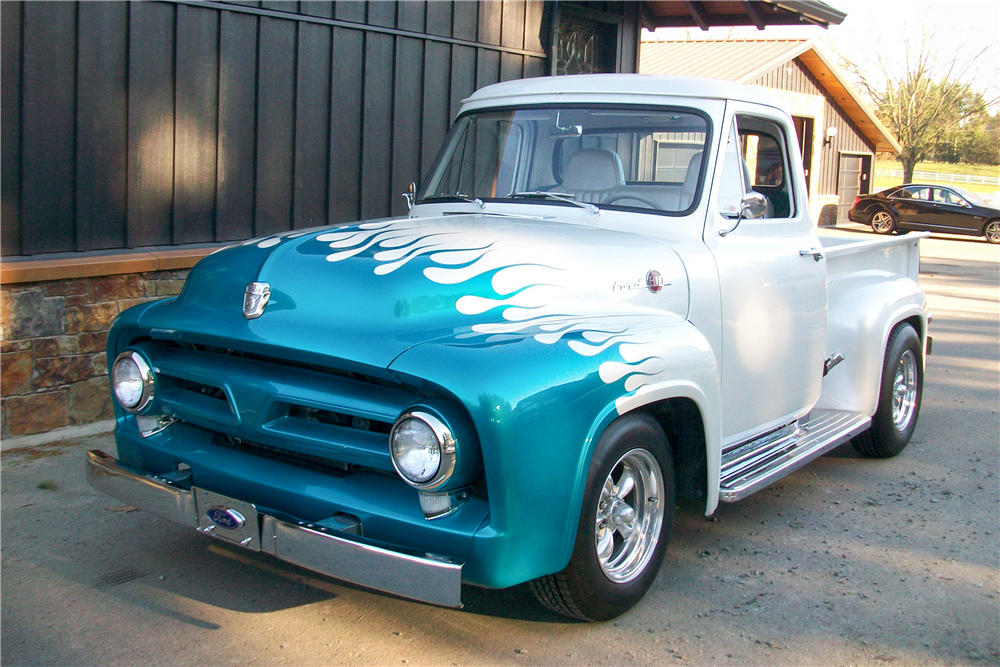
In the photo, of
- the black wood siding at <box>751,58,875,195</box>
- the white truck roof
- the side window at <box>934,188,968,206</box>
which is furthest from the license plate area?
the side window at <box>934,188,968,206</box>

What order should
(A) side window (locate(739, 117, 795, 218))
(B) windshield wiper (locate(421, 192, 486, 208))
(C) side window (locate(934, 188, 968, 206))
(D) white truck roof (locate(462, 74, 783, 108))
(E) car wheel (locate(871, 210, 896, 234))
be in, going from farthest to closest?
(E) car wheel (locate(871, 210, 896, 234))
(C) side window (locate(934, 188, 968, 206))
(A) side window (locate(739, 117, 795, 218))
(B) windshield wiper (locate(421, 192, 486, 208))
(D) white truck roof (locate(462, 74, 783, 108))

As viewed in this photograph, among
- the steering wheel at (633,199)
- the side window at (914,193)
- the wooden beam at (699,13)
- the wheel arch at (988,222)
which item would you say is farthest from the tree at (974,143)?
the steering wheel at (633,199)

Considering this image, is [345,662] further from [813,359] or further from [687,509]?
[813,359]

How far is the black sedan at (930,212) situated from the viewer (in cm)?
2445

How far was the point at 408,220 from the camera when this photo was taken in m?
4.11

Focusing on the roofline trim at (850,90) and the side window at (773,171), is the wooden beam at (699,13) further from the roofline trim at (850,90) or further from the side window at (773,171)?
the roofline trim at (850,90)

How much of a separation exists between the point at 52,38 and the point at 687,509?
4455mm

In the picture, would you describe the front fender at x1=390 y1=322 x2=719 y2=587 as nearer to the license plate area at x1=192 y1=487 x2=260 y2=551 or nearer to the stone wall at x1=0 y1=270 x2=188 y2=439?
the license plate area at x1=192 y1=487 x2=260 y2=551

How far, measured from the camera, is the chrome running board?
3834 millimetres

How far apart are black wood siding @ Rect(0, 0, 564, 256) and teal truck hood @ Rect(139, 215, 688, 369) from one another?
7.96 feet

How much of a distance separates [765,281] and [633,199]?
73cm

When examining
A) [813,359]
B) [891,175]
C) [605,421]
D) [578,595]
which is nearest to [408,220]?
[605,421]

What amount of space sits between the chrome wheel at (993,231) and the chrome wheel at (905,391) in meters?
21.4

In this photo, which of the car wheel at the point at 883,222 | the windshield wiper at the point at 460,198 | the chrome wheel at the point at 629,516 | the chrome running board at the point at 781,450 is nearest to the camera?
the chrome wheel at the point at 629,516
